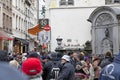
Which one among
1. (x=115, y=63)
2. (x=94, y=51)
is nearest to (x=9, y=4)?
(x=94, y=51)

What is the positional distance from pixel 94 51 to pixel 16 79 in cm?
2869

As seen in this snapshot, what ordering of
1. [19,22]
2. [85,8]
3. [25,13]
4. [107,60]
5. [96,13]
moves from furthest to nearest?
1. [25,13]
2. [19,22]
3. [85,8]
4. [96,13]
5. [107,60]

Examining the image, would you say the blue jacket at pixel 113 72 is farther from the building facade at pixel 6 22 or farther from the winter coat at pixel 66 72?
the building facade at pixel 6 22

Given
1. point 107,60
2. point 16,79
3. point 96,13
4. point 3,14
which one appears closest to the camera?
point 16,79

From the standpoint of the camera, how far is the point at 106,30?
97.7ft

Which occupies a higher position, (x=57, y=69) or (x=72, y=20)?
(x=72, y=20)

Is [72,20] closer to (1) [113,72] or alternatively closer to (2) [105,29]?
(2) [105,29]

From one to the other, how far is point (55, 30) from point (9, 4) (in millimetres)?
9682

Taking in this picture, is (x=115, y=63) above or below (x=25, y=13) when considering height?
below

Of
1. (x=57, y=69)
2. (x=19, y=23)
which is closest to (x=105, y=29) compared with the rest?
(x=57, y=69)

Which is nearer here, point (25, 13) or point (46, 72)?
point (46, 72)

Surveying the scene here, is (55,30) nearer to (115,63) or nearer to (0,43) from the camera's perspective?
(0,43)

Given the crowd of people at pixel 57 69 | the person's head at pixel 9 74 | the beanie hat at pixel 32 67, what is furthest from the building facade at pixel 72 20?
the person's head at pixel 9 74

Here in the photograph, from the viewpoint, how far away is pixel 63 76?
9.38m
